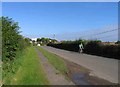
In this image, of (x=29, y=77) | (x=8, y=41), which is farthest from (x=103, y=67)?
(x=29, y=77)

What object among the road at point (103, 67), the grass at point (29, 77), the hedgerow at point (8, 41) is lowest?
the road at point (103, 67)

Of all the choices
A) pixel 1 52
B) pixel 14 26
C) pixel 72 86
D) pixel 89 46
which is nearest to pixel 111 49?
pixel 89 46

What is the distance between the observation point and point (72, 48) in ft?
228

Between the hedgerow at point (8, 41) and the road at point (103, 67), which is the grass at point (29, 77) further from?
the road at point (103, 67)

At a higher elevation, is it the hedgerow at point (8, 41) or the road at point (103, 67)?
the hedgerow at point (8, 41)

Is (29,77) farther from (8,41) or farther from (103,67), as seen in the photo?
(103,67)

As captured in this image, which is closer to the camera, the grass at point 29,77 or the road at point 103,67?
the grass at point 29,77

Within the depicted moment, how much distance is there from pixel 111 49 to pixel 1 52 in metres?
26.7

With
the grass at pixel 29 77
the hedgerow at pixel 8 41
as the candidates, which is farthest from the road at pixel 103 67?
the hedgerow at pixel 8 41

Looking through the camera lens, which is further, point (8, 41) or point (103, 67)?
point (103, 67)

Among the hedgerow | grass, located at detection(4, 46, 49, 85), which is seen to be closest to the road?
grass, located at detection(4, 46, 49, 85)

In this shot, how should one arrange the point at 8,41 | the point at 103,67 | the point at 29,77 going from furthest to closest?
1. the point at 103,67
2. the point at 8,41
3. the point at 29,77

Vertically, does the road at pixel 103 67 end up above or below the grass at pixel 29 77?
below

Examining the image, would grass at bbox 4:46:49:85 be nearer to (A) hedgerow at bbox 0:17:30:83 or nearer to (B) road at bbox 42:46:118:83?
(A) hedgerow at bbox 0:17:30:83
